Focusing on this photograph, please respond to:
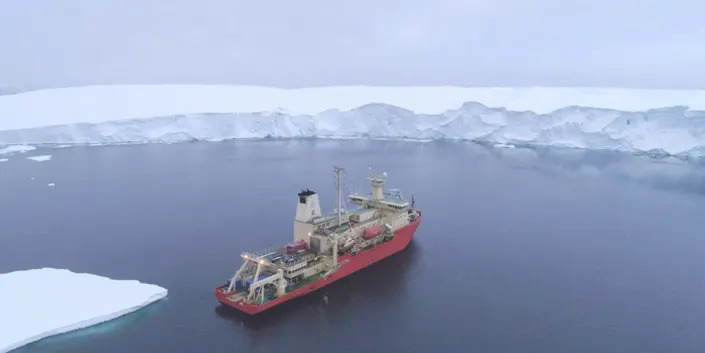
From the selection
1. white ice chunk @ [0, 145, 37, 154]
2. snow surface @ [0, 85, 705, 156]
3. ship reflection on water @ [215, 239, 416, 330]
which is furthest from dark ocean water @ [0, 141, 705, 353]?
white ice chunk @ [0, 145, 37, 154]

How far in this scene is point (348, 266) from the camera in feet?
52.0

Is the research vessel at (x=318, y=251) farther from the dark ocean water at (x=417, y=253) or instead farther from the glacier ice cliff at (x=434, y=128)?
the glacier ice cliff at (x=434, y=128)

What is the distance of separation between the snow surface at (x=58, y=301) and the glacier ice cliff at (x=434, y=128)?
35489 millimetres

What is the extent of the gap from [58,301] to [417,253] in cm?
1225

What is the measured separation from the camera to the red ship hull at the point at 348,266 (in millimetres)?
13328

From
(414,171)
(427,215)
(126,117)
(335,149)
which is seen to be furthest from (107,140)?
(427,215)

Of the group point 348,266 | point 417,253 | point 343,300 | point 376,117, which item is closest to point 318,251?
point 348,266

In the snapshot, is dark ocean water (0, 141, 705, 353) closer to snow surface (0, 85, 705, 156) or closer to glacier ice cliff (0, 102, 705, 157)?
glacier ice cliff (0, 102, 705, 157)

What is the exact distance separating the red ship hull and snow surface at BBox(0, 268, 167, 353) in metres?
2.73

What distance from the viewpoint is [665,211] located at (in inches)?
952

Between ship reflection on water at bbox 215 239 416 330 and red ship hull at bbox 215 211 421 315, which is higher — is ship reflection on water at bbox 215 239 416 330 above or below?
below

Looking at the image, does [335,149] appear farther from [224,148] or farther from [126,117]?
[126,117]

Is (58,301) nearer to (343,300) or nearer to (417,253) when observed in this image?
(343,300)

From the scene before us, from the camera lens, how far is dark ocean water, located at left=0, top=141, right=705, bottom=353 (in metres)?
12.5
